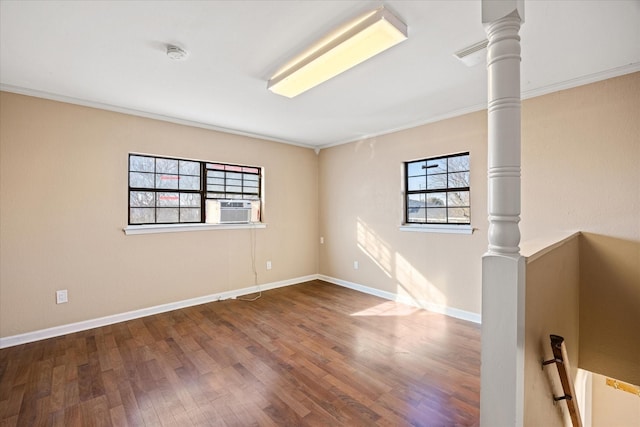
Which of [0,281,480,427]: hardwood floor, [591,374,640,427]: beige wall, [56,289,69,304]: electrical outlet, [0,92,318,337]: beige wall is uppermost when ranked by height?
[0,92,318,337]: beige wall

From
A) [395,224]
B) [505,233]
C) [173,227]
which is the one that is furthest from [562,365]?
[173,227]

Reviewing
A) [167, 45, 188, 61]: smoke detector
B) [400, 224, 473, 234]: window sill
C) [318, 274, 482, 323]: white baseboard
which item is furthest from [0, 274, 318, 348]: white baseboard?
[167, 45, 188, 61]: smoke detector

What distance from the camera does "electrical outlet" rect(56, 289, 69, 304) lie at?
2.97 m

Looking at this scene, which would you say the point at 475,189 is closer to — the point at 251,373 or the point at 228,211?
the point at 251,373

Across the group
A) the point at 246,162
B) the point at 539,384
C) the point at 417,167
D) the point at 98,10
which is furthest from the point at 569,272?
the point at 246,162

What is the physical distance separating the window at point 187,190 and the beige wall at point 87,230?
5.4 inches

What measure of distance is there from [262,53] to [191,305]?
3.22 m

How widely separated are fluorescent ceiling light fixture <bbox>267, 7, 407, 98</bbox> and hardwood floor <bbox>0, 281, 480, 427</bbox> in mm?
2421

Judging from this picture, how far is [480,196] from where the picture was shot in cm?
325

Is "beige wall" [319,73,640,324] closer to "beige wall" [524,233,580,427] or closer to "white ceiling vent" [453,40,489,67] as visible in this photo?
"beige wall" [524,233,580,427]

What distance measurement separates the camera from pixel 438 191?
147 inches

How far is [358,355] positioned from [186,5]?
9.47 ft

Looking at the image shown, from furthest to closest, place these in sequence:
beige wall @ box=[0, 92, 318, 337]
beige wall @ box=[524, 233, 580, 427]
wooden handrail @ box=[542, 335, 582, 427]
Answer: beige wall @ box=[0, 92, 318, 337] → wooden handrail @ box=[542, 335, 582, 427] → beige wall @ box=[524, 233, 580, 427]

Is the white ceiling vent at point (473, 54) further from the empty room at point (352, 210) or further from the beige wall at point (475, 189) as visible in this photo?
the beige wall at point (475, 189)
